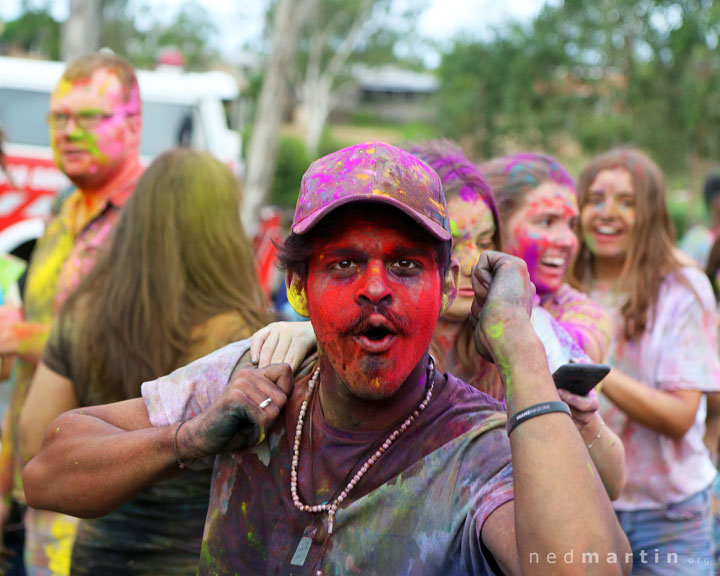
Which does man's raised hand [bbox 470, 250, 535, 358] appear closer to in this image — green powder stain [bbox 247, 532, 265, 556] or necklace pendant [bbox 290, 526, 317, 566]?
necklace pendant [bbox 290, 526, 317, 566]

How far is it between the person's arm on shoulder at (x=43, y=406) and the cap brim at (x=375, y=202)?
136cm

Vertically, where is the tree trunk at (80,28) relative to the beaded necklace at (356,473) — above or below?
above

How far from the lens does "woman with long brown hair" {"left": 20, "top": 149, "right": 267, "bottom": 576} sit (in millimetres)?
2652

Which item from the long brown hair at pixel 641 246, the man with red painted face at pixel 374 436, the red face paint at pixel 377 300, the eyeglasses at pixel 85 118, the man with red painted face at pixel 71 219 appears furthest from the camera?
the eyeglasses at pixel 85 118

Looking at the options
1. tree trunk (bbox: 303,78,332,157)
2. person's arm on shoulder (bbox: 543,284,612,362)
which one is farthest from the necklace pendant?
tree trunk (bbox: 303,78,332,157)

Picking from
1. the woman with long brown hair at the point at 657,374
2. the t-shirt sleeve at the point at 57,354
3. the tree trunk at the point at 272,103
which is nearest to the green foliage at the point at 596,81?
the tree trunk at the point at 272,103

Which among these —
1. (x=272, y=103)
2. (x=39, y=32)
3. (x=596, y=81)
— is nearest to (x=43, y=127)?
(x=272, y=103)

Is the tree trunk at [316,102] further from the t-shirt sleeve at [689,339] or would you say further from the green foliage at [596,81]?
the t-shirt sleeve at [689,339]

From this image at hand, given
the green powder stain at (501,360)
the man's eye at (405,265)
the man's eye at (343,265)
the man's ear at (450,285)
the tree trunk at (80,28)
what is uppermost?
the tree trunk at (80,28)

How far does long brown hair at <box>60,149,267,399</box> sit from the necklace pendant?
42.0 inches

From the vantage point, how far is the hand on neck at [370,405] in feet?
5.95

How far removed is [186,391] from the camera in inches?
80.0

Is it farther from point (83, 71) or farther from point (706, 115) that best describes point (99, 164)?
point (706, 115)

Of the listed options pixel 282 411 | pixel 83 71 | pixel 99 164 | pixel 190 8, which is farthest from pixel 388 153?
pixel 190 8
